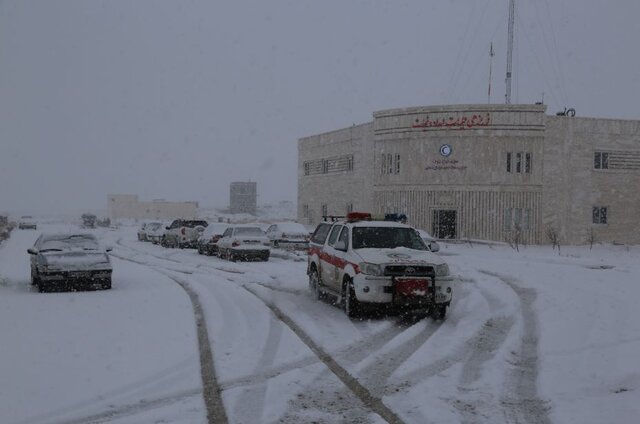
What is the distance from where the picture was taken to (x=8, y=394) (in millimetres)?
6047

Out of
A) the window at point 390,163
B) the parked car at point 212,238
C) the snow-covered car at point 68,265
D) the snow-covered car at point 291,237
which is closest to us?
the snow-covered car at point 68,265

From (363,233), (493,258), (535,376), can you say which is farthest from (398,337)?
(493,258)

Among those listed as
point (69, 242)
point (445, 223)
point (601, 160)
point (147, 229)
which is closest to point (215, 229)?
point (69, 242)

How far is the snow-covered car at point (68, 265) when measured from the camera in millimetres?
14133

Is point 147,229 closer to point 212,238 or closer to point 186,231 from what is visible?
point 186,231

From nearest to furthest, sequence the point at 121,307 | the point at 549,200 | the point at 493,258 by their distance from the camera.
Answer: the point at 121,307 < the point at 493,258 < the point at 549,200

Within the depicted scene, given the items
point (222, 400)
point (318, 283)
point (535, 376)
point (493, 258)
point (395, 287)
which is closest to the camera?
point (222, 400)

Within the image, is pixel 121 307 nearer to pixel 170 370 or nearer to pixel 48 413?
pixel 170 370

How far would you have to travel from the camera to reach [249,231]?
2481 cm

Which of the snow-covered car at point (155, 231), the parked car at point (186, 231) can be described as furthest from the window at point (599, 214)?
the snow-covered car at point (155, 231)

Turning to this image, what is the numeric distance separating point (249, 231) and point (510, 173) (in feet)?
64.8

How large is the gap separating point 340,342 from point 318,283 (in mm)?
4417

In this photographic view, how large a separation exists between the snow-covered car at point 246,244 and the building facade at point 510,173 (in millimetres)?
16964

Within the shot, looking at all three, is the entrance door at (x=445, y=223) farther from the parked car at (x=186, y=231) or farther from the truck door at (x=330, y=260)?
the truck door at (x=330, y=260)
